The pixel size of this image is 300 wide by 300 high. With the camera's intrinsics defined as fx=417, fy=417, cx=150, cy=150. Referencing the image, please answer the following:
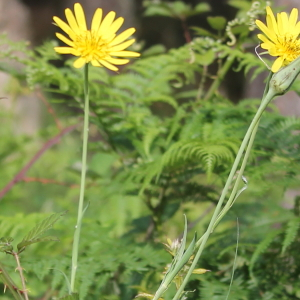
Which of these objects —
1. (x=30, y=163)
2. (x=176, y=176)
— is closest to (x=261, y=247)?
(x=176, y=176)

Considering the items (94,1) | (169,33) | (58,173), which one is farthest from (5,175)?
(169,33)

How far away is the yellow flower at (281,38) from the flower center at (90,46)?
215mm

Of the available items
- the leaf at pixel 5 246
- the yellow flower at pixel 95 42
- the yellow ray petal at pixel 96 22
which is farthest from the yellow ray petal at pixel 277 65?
the leaf at pixel 5 246

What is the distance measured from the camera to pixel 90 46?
0.57m

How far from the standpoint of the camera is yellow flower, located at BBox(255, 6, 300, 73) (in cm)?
52

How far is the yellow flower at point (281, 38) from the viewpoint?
20.6 inches

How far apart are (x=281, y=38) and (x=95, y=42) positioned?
25 centimetres

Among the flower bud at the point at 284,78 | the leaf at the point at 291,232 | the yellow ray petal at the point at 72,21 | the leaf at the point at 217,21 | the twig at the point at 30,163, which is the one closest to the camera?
the flower bud at the point at 284,78

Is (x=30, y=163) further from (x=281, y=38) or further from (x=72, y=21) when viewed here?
(x=281, y=38)

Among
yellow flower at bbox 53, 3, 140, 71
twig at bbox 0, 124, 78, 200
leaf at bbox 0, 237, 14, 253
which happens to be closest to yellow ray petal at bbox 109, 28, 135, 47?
yellow flower at bbox 53, 3, 140, 71

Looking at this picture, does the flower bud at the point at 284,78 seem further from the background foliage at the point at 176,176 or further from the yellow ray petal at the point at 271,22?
the background foliage at the point at 176,176

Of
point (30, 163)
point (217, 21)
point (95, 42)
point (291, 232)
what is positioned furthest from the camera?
point (30, 163)

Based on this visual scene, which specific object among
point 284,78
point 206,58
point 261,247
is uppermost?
point 206,58

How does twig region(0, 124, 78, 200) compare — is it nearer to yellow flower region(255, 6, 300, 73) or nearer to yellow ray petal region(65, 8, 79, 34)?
yellow ray petal region(65, 8, 79, 34)
